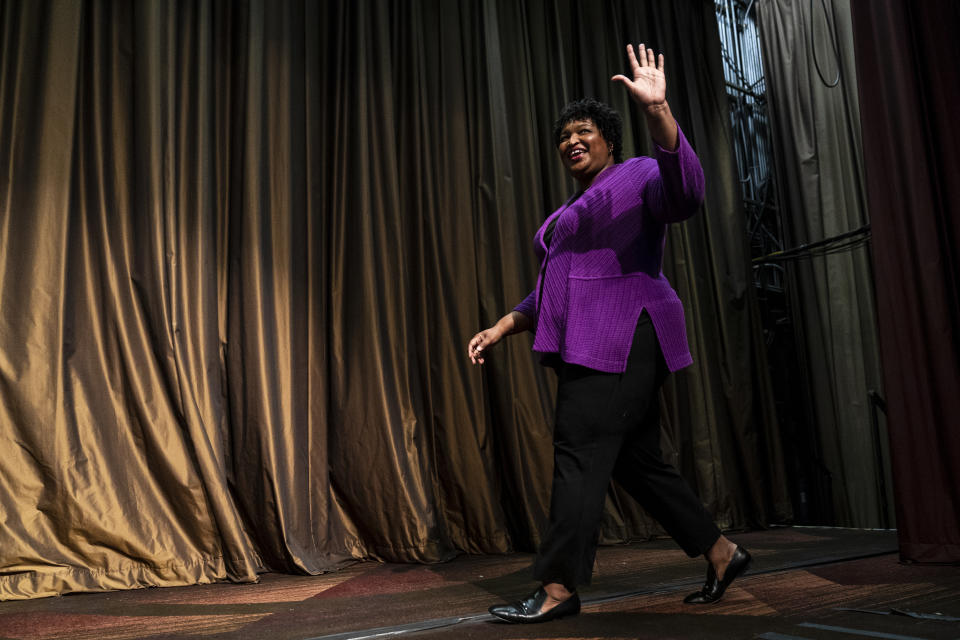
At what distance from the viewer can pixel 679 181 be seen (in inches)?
58.2

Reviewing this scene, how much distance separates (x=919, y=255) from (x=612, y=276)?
45.4 inches

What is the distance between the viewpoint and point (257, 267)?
2586 millimetres

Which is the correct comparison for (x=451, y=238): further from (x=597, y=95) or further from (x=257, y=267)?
(x=597, y=95)

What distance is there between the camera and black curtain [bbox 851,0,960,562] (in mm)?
2162

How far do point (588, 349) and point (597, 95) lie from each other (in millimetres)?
2206

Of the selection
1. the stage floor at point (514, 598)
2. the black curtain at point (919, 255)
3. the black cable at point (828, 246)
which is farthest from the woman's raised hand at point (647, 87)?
the black cable at point (828, 246)

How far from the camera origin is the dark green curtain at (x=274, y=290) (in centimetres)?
229

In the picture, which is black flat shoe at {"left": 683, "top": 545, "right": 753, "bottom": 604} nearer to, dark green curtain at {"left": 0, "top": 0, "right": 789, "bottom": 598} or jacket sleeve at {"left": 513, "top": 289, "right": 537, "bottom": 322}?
jacket sleeve at {"left": 513, "top": 289, "right": 537, "bottom": 322}

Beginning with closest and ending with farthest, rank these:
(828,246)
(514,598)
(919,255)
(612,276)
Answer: (612,276) → (514,598) → (919,255) → (828,246)

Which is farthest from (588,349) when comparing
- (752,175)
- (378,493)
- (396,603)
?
(752,175)

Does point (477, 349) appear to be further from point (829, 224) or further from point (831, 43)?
point (831, 43)

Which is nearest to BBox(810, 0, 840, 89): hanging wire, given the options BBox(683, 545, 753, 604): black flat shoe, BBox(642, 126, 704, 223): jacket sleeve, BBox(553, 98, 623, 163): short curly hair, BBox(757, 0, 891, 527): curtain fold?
BBox(757, 0, 891, 527): curtain fold

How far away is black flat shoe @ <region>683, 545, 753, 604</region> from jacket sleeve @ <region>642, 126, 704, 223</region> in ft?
2.43

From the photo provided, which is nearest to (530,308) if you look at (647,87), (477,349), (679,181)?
(477,349)
